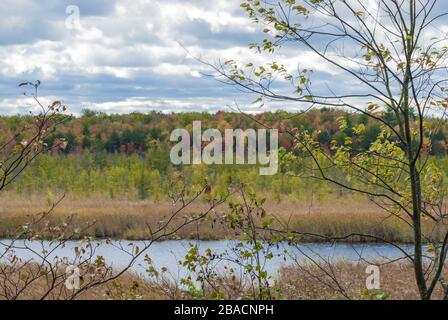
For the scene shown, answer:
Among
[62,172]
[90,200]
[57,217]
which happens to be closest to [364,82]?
[57,217]

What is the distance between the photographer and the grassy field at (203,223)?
2275cm

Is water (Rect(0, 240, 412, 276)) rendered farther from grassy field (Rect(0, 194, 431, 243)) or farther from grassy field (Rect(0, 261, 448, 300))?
grassy field (Rect(0, 261, 448, 300))

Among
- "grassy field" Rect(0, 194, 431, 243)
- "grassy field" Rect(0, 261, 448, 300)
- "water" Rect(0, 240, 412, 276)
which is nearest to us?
"grassy field" Rect(0, 261, 448, 300)

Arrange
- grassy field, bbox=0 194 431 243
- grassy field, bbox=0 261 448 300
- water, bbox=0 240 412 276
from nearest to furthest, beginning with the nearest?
grassy field, bbox=0 261 448 300 → water, bbox=0 240 412 276 → grassy field, bbox=0 194 431 243

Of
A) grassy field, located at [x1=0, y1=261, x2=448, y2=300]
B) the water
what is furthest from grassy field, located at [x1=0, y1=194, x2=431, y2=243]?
grassy field, located at [x1=0, y1=261, x2=448, y2=300]

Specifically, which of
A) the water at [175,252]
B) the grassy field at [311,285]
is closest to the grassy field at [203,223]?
the water at [175,252]

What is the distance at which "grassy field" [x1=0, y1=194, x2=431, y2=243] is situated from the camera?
22.8 metres

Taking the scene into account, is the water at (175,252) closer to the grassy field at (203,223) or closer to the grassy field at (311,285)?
the grassy field at (203,223)

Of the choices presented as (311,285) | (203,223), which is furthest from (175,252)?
(311,285)

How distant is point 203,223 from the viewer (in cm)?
2292

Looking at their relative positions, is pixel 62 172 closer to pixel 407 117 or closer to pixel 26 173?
pixel 26 173
